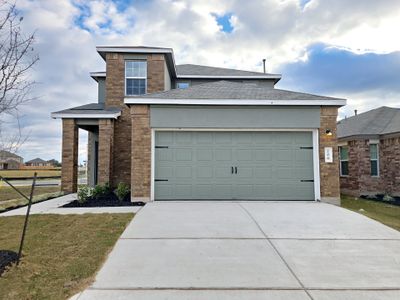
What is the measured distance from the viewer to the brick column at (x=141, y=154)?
384 inches

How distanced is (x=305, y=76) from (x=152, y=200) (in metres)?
15.9

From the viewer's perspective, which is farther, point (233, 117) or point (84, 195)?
point (84, 195)

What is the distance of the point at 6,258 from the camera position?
4652 mm

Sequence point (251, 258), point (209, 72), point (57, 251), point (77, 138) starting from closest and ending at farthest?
point (251, 258) → point (57, 251) → point (77, 138) → point (209, 72)

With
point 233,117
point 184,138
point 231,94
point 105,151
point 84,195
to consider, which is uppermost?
point 231,94

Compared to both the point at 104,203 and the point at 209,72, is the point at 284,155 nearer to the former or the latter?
the point at 104,203

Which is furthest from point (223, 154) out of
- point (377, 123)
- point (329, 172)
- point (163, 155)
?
point (377, 123)

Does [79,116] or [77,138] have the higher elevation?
[79,116]

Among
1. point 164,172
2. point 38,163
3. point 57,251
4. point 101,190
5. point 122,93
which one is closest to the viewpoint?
point 57,251

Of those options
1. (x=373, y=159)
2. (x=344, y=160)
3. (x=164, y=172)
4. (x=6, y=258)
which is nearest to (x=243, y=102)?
(x=164, y=172)

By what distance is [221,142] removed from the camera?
10.1 metres

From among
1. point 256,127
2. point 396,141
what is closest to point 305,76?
point 396,141

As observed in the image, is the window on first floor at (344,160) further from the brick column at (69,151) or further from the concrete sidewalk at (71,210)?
the brick column at (69,151)

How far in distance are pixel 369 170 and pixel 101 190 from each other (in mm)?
13124
